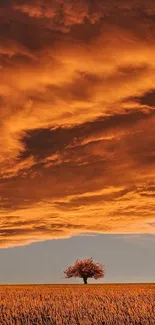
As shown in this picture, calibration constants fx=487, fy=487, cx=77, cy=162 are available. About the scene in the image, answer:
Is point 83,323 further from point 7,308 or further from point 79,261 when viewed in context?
point 79,261

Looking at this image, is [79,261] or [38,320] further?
[79,261]

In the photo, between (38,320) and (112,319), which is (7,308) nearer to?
(38,320)

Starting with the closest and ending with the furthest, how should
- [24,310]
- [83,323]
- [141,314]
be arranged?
[83,323] → [141,314] → [24,310]

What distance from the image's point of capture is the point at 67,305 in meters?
21.0

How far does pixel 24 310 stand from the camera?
1930cm

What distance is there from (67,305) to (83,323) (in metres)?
4.81

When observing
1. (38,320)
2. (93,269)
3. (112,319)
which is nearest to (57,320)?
(38,320)

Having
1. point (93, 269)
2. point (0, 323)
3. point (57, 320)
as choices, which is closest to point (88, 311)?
point (57, 320)

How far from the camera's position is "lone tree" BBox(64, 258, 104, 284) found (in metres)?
95.6

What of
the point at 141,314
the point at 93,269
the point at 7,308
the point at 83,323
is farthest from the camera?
the point at 93,269

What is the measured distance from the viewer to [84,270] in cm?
9606

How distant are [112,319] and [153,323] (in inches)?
55.1

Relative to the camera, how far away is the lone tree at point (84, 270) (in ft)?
314

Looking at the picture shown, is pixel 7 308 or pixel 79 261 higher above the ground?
pixel 79 261
